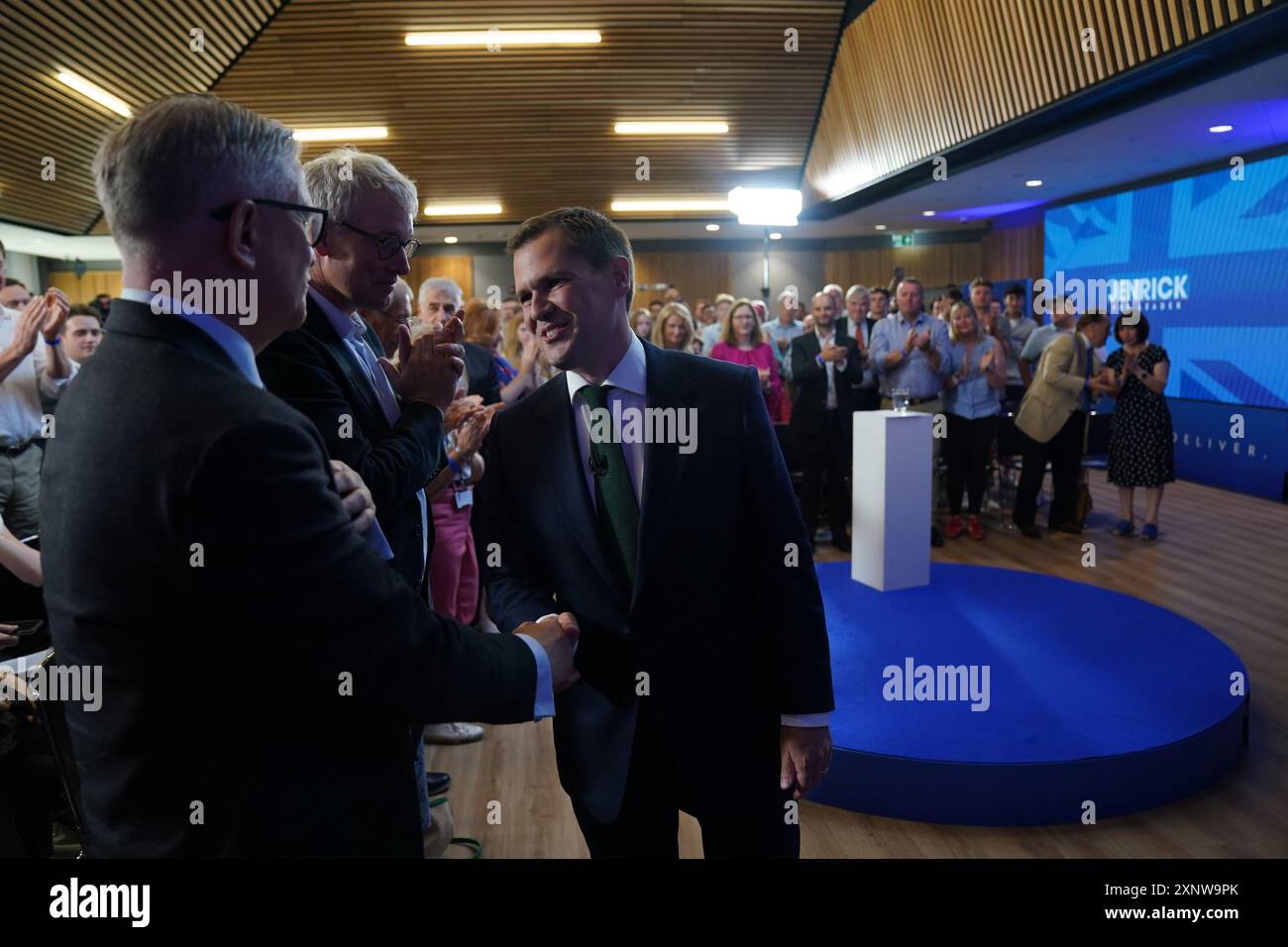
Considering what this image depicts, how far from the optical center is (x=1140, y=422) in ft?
23.0

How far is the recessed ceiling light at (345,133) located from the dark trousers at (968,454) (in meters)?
8.15

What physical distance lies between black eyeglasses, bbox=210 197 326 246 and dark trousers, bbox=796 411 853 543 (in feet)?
19.5

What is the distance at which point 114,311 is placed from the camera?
3.33 feet

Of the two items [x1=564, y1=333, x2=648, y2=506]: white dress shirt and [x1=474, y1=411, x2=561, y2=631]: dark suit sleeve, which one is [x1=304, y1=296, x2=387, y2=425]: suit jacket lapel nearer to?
[x1=474, y1=411, x2=561, y2=631]: dark suit sleeve

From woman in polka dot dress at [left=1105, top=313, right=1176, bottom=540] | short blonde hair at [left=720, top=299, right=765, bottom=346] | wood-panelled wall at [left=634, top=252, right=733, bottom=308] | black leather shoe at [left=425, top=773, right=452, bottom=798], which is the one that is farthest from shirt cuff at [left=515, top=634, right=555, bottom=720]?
wood-panelled wall at [left=634, top=252, right=733, bottom=308]

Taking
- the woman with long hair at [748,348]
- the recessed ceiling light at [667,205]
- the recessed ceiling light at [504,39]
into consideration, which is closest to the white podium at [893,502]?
the woman with long hair at [748,348]

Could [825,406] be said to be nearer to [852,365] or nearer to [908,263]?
[852,365]

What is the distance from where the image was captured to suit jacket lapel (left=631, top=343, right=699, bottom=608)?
5.37 feet

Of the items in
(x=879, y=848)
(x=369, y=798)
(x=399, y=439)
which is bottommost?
(x=879, y=848)

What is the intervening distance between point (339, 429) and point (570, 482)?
44 centimetres

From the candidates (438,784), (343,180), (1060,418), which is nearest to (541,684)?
(343,180)
